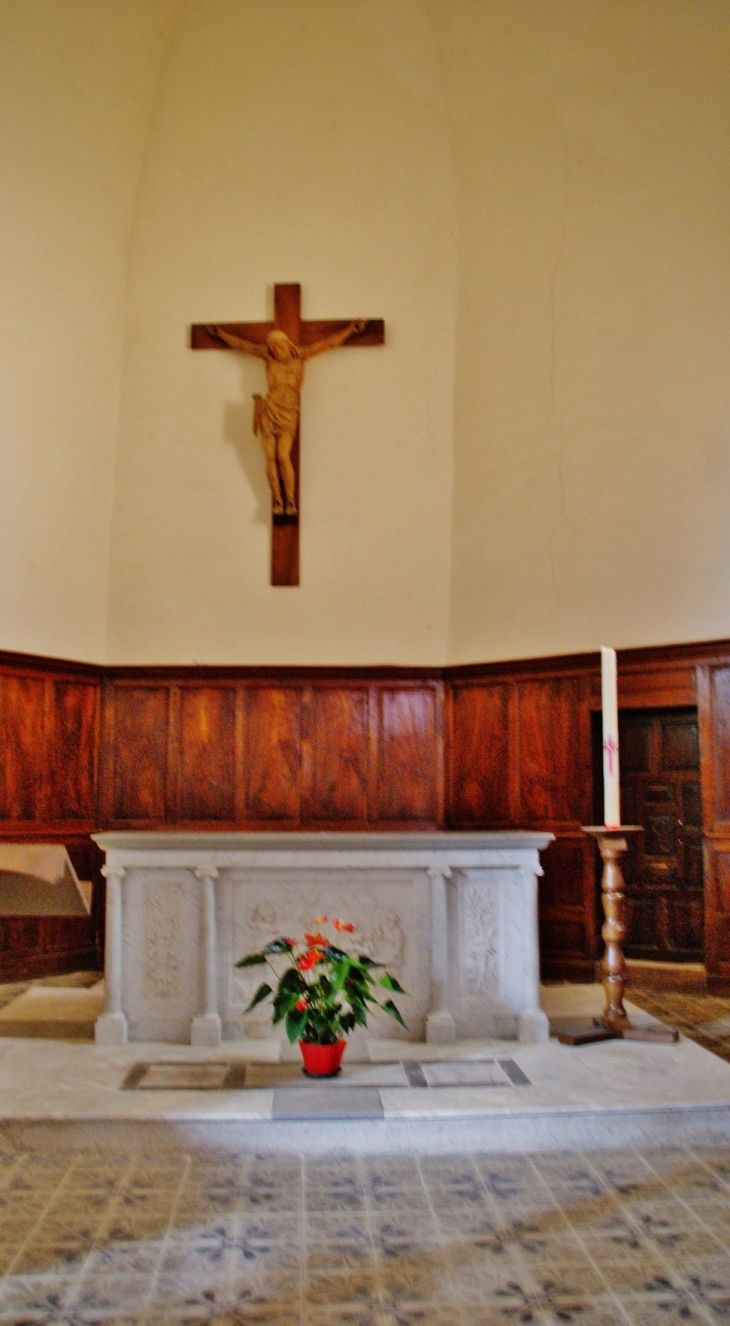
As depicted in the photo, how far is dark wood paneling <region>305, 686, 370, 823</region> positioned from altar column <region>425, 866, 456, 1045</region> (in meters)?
2.75


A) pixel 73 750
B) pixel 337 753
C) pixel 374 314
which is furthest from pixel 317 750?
pixel 374 314

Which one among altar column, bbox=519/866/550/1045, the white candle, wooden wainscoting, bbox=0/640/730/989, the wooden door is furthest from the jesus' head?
altar column, bbox=519/866/550/1045

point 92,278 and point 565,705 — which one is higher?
point 92,278

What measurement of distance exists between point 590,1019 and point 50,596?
4.63 metres

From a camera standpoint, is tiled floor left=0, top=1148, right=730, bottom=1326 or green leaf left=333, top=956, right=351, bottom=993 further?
green leaf left=333, top=956, right=351, bottom=993

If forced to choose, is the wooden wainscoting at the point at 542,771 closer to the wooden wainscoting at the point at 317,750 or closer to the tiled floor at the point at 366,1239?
the wooden wainscoting at the point at 317,750

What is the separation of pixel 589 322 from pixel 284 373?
2244 millimetres

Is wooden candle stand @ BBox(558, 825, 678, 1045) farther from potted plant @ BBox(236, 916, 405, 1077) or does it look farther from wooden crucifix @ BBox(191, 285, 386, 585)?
Result: wooden crucifix @ BBox(191, 285, 386, 585)

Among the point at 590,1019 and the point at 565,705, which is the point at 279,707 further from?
the point at 590,1019

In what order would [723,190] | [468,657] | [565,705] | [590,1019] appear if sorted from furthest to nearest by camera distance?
[468,657], [565,705], [723,190], [590,1019]

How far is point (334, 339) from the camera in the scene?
7.41 metres

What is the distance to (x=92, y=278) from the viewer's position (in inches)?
285

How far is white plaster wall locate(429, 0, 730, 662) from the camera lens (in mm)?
6309

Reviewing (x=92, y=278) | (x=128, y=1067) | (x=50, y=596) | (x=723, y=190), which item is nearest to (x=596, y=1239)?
(x=128, y=1067)
